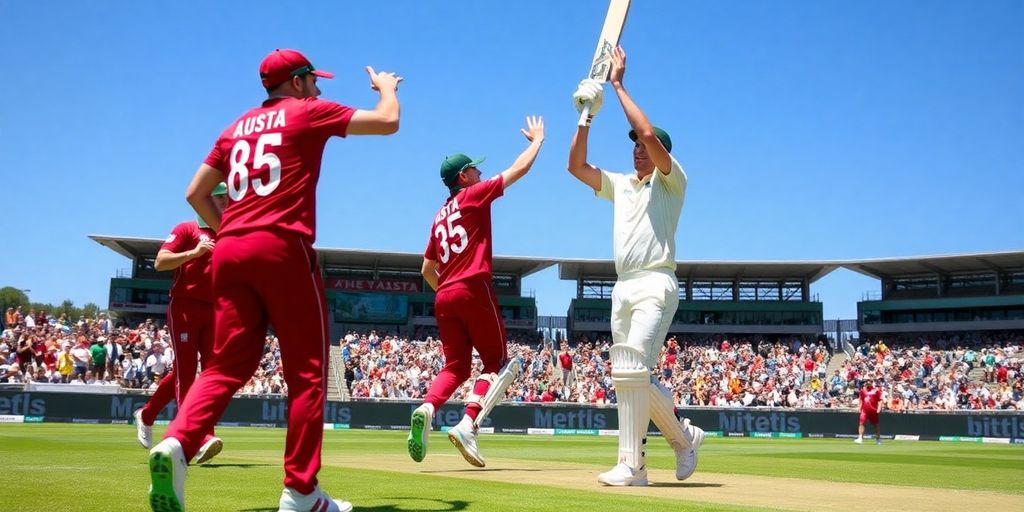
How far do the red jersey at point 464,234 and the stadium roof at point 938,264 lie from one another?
53.5 meters

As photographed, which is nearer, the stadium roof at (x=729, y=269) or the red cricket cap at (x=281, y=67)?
the red cricket cap at (x=281, y=67)

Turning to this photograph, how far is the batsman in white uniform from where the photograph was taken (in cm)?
669

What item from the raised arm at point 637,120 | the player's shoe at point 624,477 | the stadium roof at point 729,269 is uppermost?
the stadium roof at point 729,269

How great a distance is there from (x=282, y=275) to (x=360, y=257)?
179 ft

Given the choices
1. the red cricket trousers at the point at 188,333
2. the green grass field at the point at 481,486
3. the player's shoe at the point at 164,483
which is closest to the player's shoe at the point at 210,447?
the green grass field at the point at 481,486

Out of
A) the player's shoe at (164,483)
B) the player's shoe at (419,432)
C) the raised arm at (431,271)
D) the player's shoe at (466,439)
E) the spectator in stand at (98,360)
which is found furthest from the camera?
the spectator in stand at (98,360)

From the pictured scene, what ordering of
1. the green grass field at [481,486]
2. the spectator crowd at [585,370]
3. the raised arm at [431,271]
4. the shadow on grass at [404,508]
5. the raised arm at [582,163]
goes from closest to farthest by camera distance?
the shadow on grass at [404,508], the green grass field at [481,486], the raised arm at [582,163], the raised arm at [431,271], the spectator crowd at [585,370]

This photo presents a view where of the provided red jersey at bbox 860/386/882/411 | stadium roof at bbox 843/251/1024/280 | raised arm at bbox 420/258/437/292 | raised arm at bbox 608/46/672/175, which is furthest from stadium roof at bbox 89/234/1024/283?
raised arm at bbox 608/46/672/175

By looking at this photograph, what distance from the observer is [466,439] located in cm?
797

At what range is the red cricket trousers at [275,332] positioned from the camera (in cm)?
432

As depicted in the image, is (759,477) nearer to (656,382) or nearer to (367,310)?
(656,382)

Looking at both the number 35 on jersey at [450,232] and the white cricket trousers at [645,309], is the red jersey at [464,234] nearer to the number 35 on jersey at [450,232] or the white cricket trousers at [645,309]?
the number 35 on jersey at [450,232]

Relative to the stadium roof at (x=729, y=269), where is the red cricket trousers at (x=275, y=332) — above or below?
below

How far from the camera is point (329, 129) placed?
4.53 metres
